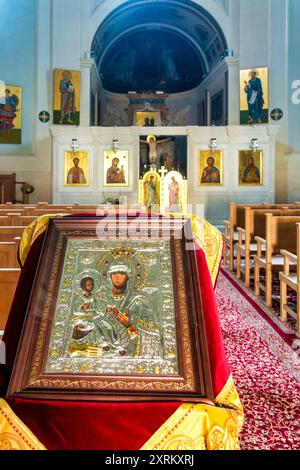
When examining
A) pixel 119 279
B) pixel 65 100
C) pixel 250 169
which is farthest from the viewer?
pixel 65 100

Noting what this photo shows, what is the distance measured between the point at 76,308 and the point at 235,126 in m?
13.3

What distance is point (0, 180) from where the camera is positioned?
14.4 metres

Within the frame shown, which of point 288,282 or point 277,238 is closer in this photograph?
point 288,282

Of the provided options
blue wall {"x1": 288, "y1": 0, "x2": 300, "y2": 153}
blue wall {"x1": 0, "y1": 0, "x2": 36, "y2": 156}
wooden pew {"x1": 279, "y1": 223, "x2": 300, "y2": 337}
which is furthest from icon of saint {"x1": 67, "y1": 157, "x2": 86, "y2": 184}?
wooden pew {"x1": 279, "y1": 223, "x2": 300, "y2": 337}

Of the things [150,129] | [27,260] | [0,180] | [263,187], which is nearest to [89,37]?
[150,129]

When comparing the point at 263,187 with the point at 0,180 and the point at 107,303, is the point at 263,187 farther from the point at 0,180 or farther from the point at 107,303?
the point at 107,303

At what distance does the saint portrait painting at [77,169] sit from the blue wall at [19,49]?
1.79 m

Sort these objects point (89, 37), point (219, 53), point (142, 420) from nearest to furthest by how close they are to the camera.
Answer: point (142, 420), point (89, 37), point (219, 53)

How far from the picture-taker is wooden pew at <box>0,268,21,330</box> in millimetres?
3336

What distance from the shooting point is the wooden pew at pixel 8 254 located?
3.70 metres

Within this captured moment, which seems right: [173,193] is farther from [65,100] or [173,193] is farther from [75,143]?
[65,100]

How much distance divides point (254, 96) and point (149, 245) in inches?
555

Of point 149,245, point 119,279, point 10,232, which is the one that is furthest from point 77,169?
point 119,279

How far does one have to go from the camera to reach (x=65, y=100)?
14.7 m
